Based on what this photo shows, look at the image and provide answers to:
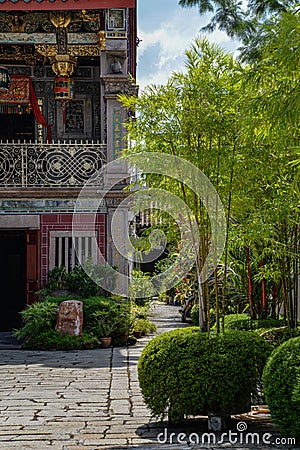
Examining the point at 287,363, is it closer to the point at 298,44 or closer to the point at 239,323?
the point at 298,44

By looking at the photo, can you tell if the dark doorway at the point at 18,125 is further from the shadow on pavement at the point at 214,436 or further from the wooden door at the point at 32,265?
the shadow on pavement at the point at 214,436

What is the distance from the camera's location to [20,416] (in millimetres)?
7422

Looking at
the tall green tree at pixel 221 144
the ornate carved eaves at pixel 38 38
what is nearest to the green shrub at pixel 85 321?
the ornate carved eaves at pixel 38 38

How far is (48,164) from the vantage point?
14.6m

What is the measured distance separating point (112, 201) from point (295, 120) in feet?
29.9

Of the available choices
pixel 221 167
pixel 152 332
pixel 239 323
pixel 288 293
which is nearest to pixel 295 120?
pixel 221 167

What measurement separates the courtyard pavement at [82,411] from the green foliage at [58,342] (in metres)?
1.14

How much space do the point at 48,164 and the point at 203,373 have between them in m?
8.72

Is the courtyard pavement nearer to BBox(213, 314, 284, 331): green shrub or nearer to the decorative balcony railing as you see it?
BBox(213, 314, 284, 331): green shrub

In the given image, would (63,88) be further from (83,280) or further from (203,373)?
(203,373)

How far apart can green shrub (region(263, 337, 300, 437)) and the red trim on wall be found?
9.48 metres

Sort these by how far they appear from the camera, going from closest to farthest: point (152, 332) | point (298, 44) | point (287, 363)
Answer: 1. point (298, 44)
2. point (287, 363)
3. point (152, 332)

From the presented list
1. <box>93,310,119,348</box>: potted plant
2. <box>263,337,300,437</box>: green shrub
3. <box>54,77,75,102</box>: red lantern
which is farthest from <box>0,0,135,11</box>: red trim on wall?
<box>263,337,300,437</box>: green shrub

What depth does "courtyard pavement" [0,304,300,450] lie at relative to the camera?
639 cm
